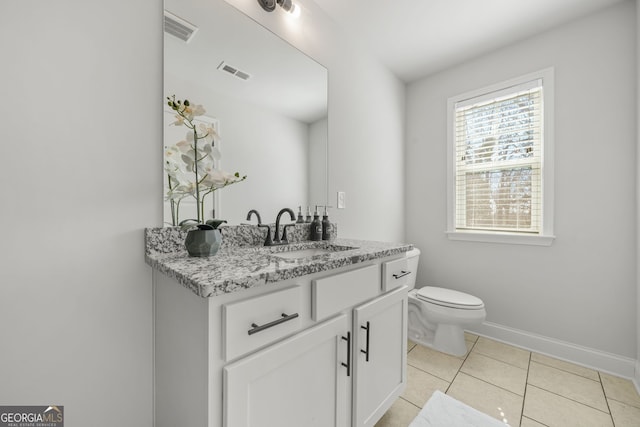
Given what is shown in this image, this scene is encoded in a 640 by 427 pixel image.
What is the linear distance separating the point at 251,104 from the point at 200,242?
807mm

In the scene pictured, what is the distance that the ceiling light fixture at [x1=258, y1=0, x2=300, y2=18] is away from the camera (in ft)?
4.55

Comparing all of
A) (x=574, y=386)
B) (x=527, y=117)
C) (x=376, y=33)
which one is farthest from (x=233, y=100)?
(x=574, y=386)

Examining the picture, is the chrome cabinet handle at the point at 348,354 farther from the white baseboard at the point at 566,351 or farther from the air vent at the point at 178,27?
the white baseboard at the point at 566,351

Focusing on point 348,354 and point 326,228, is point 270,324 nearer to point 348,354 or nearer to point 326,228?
point 348,354

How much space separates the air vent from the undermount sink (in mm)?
1035

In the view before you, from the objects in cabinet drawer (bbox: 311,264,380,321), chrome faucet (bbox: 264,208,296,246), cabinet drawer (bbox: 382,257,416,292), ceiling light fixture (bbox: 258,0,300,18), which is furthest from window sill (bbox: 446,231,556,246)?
ceiling light fixture (bbox: 258,0,300,18)

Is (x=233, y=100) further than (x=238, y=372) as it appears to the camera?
Yes

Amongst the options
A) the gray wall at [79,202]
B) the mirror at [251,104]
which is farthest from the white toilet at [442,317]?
the gray wall at [79,202]

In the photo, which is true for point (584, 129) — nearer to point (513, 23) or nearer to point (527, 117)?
point (527, 117)

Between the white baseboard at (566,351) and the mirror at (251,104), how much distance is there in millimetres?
1868

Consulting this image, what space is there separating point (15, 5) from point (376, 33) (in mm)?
1933

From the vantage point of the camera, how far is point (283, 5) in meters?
1.45

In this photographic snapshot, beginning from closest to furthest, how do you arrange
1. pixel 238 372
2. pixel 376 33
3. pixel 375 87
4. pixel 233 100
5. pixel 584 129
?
pixel 238 372 → pixel 233 100 → pixel 584 129 → pixel 376 33 → pixel 375 87

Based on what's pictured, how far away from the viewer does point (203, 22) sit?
1.17 m
